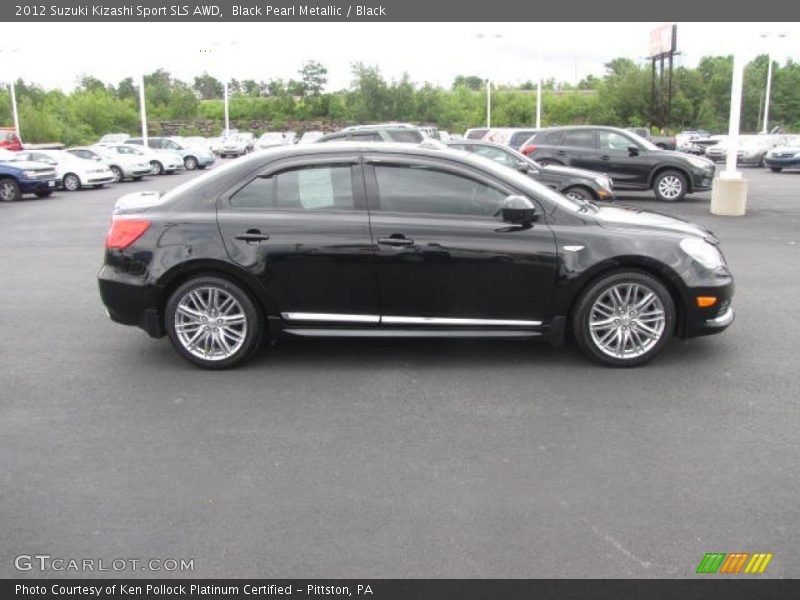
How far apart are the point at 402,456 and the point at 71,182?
2558 cm

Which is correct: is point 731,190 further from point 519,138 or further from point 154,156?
point 154,156

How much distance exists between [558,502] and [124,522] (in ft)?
6.88

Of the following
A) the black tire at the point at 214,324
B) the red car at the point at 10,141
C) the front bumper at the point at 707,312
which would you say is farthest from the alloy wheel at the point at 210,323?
the red car at the point at 10,141

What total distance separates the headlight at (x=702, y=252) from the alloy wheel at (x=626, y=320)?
1.48 feet

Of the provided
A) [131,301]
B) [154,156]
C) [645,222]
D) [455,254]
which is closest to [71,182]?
[154,156]

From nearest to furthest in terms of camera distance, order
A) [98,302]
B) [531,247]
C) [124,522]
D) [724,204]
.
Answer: [124,522] → [531,247] → [98,302] → [724,204]

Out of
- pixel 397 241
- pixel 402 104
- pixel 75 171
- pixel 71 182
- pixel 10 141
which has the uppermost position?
pixel 402 104

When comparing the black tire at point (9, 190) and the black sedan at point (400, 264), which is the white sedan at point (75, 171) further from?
the black sedan at point (400, 264)

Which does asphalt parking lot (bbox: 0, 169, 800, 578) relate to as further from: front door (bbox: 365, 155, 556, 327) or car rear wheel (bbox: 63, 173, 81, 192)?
car rear wheel (bbox: 63, 173, 81, 192)

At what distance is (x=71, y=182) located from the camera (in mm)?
26656
